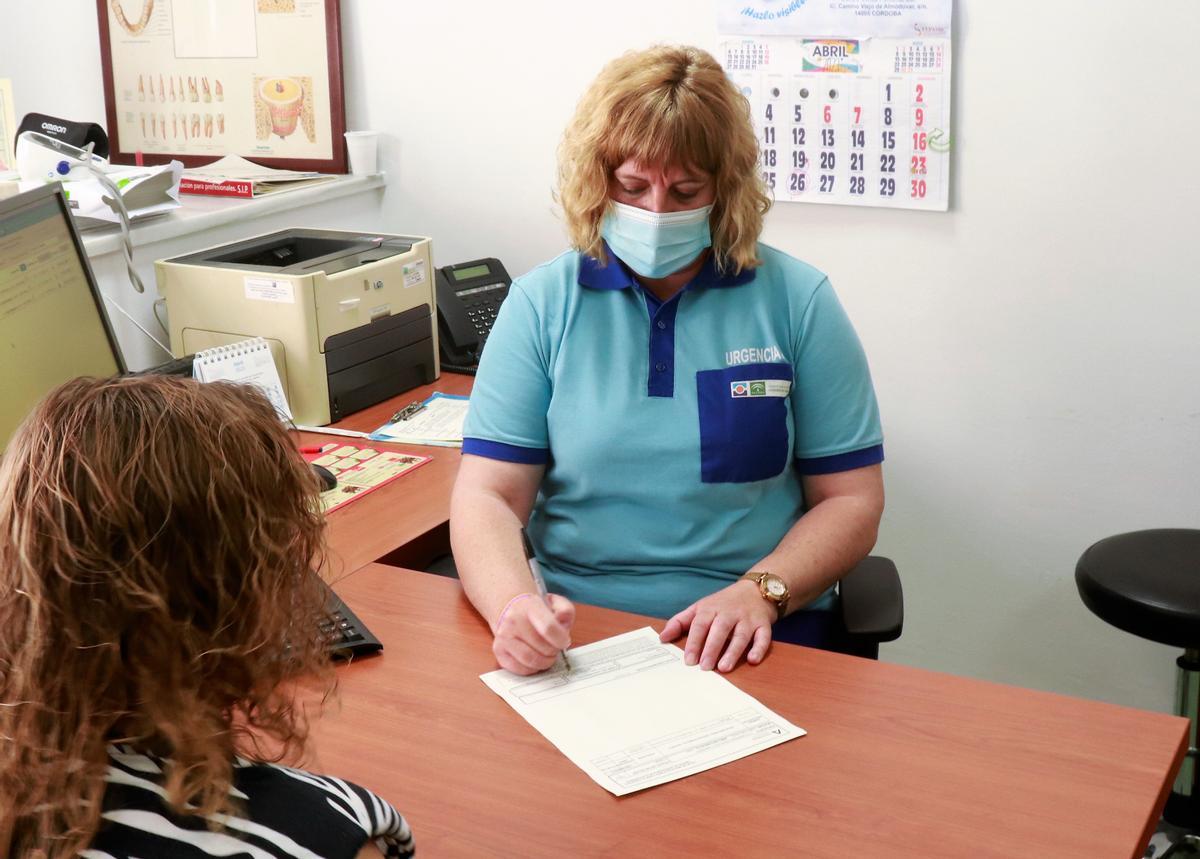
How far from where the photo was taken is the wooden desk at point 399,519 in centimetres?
175

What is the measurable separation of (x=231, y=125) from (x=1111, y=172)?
1.96m

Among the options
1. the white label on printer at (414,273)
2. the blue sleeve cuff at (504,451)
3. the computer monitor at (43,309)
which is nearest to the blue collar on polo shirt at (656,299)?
the blue sleeve cuff at (504,451)

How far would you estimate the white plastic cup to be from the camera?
114 inches

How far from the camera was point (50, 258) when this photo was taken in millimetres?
1747

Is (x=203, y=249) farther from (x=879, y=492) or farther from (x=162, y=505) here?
(x=162, y=505)

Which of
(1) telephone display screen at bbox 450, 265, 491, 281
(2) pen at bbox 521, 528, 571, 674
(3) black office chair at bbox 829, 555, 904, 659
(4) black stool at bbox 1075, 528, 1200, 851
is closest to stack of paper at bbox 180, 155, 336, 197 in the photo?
(1) telephone display screen at bbox 450, 265, 491, 281

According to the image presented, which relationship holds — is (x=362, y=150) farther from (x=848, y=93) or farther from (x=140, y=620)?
(x=140, y=620)

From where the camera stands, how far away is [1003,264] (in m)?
2.35

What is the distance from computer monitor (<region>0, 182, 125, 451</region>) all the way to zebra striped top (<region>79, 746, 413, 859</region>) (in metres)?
0.91

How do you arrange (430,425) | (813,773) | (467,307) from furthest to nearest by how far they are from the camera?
(467,307), (430,425), (813,773)

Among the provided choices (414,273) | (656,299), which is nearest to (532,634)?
(656,299)

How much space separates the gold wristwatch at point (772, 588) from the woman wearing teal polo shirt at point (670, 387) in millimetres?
65

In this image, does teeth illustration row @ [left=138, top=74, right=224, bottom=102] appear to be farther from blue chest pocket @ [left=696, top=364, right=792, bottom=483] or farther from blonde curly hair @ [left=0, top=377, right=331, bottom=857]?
blonde curly hair @ [left=0, top=377, right=331, bottom=857]

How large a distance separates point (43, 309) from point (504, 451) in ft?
2.18
